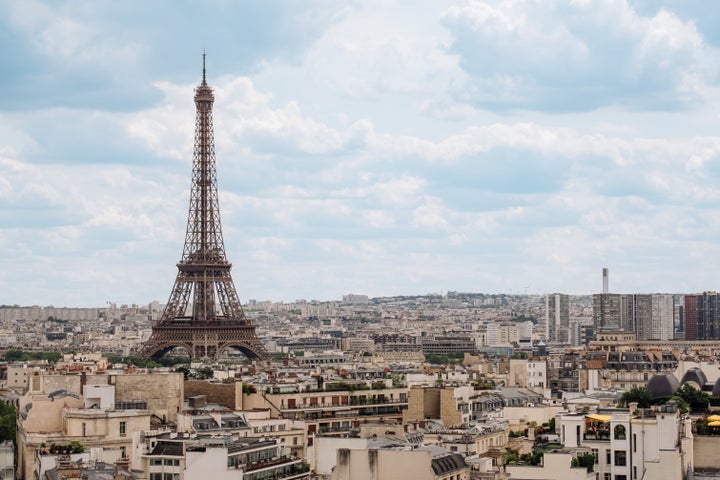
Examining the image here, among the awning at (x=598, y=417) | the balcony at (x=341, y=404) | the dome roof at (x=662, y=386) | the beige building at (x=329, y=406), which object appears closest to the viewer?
the awning at (x=598, y=417)

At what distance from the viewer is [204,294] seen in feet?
448

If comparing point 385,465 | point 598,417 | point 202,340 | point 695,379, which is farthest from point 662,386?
point 202,340

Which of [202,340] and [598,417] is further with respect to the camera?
[202,340]

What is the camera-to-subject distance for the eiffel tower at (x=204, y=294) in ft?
442

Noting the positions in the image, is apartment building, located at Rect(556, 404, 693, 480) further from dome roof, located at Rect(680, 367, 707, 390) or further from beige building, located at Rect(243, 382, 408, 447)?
beige building, located at Rect(243, 382, 408, 447)

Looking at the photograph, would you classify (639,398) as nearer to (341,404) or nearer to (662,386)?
(662,386)

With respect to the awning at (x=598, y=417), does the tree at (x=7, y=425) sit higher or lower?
lower

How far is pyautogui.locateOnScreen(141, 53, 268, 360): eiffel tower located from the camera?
13462cm

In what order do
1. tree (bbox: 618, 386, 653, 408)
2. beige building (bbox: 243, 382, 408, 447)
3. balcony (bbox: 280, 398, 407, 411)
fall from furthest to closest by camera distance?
balcony (bbox: 280, 398, 407, 411) < beige building (bbox: 243, 382, 408, 447) < tree (bbox: 618, 386, 653, 408)

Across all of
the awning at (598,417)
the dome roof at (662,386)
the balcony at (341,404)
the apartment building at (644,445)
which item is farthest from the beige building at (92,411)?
the apartment building at (644,445)

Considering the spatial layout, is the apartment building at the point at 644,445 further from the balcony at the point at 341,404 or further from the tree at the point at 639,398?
the balcony at the point at 341,404

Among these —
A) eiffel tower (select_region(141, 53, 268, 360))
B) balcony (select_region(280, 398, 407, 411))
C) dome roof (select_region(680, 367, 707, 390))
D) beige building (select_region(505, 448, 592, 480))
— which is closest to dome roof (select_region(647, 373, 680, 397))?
dome roof (select_region(680, 367, 707, 390))

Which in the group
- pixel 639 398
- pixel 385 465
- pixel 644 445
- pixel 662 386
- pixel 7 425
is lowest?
pixel 7 425

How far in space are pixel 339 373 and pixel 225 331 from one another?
44.9 m
